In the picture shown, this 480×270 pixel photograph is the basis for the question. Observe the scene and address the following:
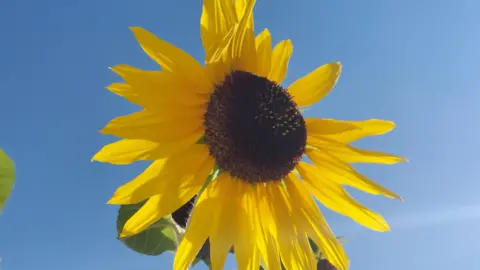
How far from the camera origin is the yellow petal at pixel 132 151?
2131 mm

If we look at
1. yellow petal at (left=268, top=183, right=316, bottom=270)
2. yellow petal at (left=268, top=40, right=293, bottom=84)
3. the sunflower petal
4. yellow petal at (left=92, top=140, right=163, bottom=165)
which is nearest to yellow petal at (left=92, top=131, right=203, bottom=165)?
yellow petal at (left=92, top=140, right=163, bottom=165)

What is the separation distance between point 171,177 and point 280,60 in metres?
0.85

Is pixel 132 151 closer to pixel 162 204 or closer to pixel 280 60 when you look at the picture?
pixel 162 204

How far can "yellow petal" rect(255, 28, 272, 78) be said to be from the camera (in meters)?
2.67

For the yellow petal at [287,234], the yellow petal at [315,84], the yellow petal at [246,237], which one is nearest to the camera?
the yellow petal at [246,237]

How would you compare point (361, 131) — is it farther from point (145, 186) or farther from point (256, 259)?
point (145, 186)

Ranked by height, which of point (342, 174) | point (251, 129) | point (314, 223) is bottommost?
point (314, 223)

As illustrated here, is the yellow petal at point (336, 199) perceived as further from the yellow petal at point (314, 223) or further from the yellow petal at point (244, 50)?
the yellow petal at point (244, 50)

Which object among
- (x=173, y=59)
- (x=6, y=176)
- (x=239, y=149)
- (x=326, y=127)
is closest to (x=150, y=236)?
(x=239, y=149)

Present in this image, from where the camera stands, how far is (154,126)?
87.4 inches

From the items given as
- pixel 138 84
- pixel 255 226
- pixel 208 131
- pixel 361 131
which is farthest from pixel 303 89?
pixel 138 84

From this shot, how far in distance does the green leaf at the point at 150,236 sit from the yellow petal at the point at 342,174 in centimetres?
77

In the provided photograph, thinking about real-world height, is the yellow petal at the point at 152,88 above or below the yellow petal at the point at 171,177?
above

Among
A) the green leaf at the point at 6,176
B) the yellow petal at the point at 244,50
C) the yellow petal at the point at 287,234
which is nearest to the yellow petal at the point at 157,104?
the yellow petal at the point at 244,50
